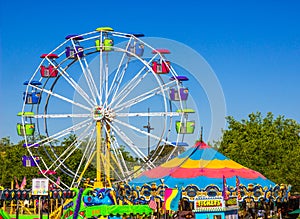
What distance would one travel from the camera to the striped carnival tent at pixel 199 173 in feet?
116

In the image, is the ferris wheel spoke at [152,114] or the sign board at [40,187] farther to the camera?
the ferris wheel spoke at [152,114]

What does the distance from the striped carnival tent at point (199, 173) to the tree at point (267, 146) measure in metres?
11.2

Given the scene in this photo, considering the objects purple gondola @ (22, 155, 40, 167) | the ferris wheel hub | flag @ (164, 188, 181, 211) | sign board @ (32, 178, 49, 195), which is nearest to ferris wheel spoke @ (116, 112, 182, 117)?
the ferris wheel hub

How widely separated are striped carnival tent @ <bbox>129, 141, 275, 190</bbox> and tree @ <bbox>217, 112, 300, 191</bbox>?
1118 centimetres

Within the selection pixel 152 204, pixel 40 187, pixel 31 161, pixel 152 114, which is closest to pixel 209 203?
pixel 152 204

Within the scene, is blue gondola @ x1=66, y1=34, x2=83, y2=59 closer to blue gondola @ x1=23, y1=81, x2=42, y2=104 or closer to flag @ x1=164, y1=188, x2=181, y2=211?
blue gondola @ x1=23, y1=81, x2=42, y2=104

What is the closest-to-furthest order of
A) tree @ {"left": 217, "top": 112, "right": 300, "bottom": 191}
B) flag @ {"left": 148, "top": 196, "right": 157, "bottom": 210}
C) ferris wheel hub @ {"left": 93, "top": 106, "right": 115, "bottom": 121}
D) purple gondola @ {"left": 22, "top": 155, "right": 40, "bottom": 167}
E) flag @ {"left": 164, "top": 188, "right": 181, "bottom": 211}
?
flag @ {"left": 164, "top": 188, "right": 181, "bottom": 211} → flag @ {"left": 148, "top": 196, "right": 157, "bottom": 210} → ferris wheel hub @ {"left": 93, "top": 106, "right": 115, "bottom": 121} → purple gondola @ {"left": 22, "top": 155, "right": 40, "bottom": 167} → tree @ {"left": 217, "top": 112, "right": 300, "bottom": 191}

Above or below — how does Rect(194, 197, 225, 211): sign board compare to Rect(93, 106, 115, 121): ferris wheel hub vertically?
below

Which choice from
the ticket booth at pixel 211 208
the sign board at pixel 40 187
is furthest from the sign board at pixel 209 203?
the sign board at pixel 40 187

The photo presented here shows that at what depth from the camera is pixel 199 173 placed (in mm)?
35875

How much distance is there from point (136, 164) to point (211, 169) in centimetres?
364

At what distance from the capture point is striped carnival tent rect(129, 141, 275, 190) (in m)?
35.2

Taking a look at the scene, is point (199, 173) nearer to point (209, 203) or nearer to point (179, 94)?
point (179, 94)

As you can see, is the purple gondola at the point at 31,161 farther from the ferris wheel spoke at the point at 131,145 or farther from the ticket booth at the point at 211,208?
the ticket booth at the point at 211,208
